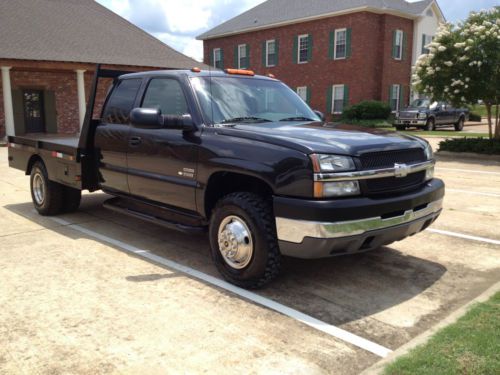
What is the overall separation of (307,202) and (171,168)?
173 cm

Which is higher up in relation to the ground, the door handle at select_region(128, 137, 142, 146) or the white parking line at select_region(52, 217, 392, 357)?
the door handle at select_region(128, 137, 142, 146)

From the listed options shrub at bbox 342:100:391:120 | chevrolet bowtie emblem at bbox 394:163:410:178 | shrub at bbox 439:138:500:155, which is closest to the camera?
chevrolet bowtie emblem at bbox 394:163:410:178

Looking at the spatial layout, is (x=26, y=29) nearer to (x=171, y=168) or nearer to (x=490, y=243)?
(x=171, y=168)

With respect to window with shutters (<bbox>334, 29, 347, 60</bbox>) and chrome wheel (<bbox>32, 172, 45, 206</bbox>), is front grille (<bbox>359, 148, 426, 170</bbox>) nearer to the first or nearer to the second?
chrome wheel (<bbox>32, 172, 45, 206</bbox>)

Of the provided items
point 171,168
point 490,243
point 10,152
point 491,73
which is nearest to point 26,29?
point 10,152

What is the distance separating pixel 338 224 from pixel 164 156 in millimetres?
2085

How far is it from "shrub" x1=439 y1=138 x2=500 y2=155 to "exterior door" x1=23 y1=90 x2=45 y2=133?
1723cm

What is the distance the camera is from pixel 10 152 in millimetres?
7898

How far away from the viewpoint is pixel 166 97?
A: 17.4 ft

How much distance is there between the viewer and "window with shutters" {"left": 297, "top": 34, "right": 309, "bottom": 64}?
102ft

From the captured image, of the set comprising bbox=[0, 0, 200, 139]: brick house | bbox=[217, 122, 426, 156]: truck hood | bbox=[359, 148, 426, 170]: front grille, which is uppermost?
bbox=[0, 0, 200, 139]: brick house

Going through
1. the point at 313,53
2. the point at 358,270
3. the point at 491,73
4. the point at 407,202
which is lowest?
the point at 358,270

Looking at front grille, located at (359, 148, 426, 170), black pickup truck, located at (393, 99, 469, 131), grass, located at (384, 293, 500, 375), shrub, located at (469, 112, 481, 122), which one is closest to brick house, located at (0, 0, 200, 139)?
black pickup truck, located at (393, 99, 469, 131)

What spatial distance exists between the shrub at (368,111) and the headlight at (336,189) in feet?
78.6
